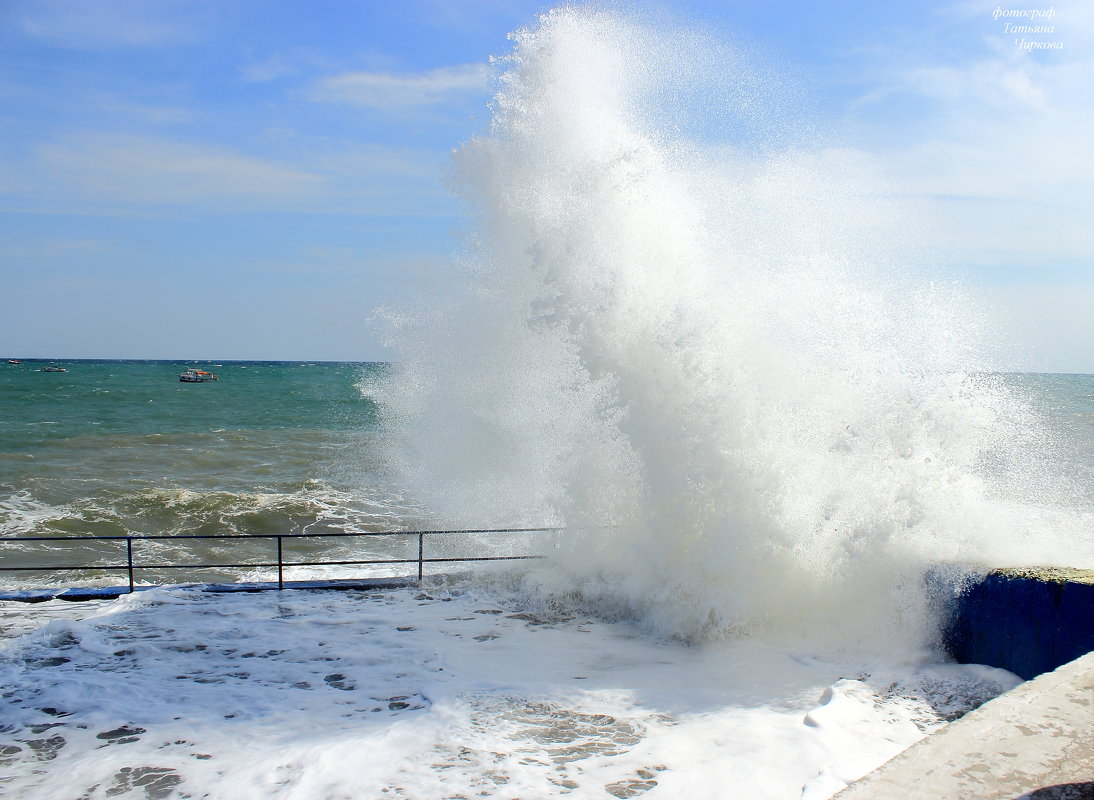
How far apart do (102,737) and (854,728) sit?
547cm

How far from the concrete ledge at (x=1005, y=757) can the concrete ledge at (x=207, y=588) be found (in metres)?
7.43

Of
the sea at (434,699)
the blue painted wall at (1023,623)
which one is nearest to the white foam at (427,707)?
the sea at (434,699)

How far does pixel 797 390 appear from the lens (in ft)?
31.1

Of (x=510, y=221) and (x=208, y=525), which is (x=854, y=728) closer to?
(x=510, y=221)

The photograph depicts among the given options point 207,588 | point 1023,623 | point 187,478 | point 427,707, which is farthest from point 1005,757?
point 187,478

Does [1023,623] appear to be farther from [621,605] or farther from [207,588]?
[207,588]

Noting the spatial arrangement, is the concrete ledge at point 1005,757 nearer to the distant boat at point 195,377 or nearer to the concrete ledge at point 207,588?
the concrete ledge at point 207,588

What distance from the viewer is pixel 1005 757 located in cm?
361

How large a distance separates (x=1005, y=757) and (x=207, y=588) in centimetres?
895

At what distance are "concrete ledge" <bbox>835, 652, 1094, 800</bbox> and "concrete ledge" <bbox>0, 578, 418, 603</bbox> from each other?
743cm

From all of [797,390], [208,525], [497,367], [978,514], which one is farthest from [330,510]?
[978,514]

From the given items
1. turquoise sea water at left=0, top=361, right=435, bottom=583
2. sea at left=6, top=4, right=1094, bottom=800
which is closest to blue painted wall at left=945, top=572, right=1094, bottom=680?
sea at left=6, top=4, right=1094, bottom=800

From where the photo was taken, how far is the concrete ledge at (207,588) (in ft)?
30.7

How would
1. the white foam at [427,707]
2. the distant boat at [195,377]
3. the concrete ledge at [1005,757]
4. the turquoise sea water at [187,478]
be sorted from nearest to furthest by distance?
1. the concrete ledge at [1005,757]
2. the white foam at [427,707]
3. the turquoise sea water at [187,478]
4. the distant boat at [195,377]
